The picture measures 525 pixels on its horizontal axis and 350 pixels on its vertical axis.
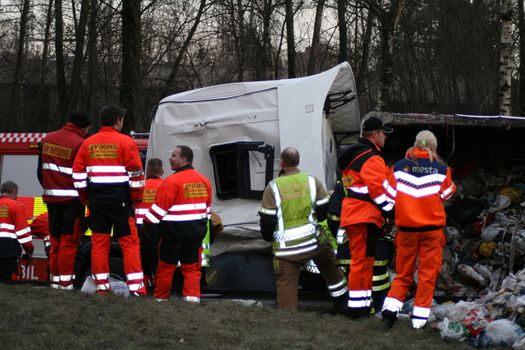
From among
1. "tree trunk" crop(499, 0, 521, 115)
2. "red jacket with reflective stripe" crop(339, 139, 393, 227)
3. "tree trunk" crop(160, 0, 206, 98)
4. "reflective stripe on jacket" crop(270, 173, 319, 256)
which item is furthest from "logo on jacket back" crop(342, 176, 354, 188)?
"tree trunk" crop(160, 0, 206, 98)

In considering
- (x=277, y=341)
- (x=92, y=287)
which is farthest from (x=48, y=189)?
(x=277, y=341)

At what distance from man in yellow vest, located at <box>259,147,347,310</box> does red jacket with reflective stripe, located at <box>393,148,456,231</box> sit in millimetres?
A: 1319

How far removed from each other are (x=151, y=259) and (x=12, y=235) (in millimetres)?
1991

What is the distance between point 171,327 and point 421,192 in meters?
2.38

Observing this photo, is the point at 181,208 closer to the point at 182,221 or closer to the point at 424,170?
the point at 182,221

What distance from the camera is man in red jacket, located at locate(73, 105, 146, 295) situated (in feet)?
24.5

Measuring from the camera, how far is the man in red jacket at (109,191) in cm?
745

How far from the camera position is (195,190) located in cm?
781

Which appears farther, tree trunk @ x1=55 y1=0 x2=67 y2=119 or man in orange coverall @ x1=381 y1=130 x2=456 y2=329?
tree trunk @ x1=55 y1=0 x2=67 y2=119

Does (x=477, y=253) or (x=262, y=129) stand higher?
(x=262, y=129)

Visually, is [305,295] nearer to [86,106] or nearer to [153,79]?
[153,79]

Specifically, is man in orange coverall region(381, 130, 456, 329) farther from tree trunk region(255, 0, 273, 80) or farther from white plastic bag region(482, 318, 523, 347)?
tree trunk region(255, 0, 273, 80)

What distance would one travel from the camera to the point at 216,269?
8977 millimetres

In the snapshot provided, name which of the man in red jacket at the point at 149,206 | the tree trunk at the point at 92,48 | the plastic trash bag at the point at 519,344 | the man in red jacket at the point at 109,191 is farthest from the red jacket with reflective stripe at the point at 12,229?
the tree trunk at the point at 92,48
